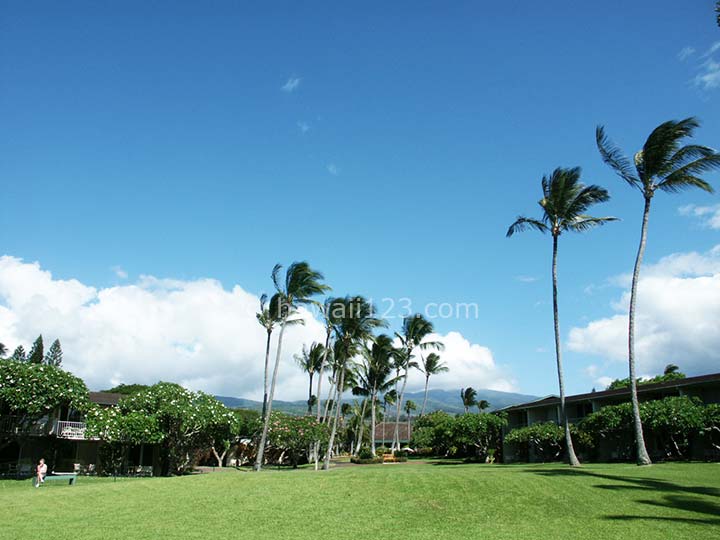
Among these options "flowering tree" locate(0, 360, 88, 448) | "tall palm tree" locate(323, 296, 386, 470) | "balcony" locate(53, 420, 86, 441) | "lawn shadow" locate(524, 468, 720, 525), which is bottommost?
"lawn shadow" locate(524, 468, 720, 525)

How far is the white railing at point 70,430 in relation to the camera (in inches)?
1268

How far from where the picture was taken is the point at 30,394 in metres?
27.5

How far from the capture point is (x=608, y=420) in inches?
1249

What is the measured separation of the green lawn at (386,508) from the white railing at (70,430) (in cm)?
1152

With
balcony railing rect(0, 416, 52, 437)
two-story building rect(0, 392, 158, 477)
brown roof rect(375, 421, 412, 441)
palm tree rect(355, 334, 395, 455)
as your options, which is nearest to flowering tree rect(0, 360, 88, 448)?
balcony railing rect(0, 416, 52, 437)

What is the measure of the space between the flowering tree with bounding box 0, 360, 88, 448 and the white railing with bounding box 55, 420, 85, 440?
1.71 meters

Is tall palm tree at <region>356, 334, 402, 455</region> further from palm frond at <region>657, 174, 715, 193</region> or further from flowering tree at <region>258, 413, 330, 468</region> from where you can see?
palm frond at <region>657, 174, 715, 193</region>

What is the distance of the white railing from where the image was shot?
106 feet

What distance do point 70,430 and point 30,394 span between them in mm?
6074

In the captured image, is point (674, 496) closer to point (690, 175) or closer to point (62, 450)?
point (690, 175)

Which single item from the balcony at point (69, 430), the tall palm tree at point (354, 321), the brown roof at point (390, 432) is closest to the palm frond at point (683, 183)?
the tall palm tree at point (354, 321)

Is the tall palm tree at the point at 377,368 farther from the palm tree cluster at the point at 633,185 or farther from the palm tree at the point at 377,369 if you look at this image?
the palm tree cluster at the point at 633,185

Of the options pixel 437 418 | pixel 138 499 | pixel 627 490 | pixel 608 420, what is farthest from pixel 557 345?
pixel 437 418

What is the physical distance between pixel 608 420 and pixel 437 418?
84.4 ft
